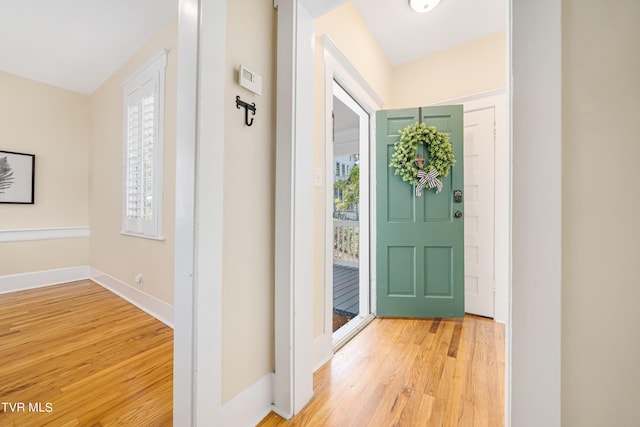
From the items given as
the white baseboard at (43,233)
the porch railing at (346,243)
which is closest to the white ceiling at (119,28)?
the white baseboard at (43,233)

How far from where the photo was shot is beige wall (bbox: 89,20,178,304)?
7.33 ft

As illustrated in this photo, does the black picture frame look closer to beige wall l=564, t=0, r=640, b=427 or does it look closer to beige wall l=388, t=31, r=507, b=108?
beige wall l=388, t=31, r=507, b=108

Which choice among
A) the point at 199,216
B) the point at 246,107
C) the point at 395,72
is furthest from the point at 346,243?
the point at 199,216

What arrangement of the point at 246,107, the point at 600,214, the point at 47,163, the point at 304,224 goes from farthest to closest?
the point at 47,163
the point at 304,224
the point at 246,107
the point at 600,214

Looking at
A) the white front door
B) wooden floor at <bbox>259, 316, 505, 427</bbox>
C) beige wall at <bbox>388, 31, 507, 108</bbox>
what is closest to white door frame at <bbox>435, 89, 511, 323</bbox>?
the white front door

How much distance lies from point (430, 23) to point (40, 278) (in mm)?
5429

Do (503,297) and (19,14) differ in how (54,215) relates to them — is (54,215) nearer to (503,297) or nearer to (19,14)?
(19,14)

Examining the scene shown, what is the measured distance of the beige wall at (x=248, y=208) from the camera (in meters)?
1.09

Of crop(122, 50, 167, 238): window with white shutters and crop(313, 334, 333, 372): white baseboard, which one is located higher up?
crop(122, 50, 167, 238): window with white shutters

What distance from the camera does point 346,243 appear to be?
5152mm

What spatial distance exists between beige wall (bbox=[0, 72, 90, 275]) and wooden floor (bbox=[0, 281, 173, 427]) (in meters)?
0.75

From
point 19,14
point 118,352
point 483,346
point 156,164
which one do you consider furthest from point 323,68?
point 19,14

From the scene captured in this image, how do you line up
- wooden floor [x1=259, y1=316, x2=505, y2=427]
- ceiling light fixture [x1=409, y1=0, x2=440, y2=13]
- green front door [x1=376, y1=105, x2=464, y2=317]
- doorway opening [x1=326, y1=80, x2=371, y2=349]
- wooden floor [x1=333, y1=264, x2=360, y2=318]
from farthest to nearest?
wooden floor [x1=333, y1=264, x2=360, y2=318]
green front door [x1=376, y1=105, x2=464, y2=317]
doorway opening [x1=326, y1=80, x2=371, y2=349]
ceiling light fixture [x1=409, y1=0, x2=440, y2=13]
wooden floor [x1=259, y1=316, x2=505, y2=427]

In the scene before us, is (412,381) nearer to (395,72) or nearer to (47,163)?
(395,72)
